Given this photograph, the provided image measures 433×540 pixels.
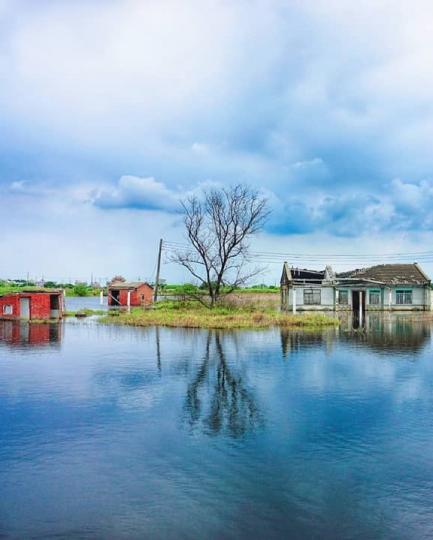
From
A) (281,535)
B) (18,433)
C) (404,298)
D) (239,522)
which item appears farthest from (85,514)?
(404,298)

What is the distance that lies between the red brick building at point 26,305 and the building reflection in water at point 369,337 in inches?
684

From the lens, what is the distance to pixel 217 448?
928cm

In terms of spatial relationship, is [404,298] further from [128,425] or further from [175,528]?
[175,528]

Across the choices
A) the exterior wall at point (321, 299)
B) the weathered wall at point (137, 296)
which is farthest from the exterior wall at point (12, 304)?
the exterior wall at point (321, 299)

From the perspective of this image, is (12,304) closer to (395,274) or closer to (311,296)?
(311,296)

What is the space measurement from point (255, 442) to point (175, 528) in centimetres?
335

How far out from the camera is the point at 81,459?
8828mm

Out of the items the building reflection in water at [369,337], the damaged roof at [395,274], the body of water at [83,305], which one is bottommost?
the building reflection in water at [369,337]

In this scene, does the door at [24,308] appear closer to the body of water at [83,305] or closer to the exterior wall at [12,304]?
the exterior wall at [12,304]

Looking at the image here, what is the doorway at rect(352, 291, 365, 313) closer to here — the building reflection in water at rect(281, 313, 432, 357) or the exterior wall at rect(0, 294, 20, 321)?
the building reflection in water at rect(281, 313, 432, 357)

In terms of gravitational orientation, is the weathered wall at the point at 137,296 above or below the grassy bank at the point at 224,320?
above

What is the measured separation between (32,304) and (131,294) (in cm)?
2280

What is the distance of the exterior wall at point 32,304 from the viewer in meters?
36.8

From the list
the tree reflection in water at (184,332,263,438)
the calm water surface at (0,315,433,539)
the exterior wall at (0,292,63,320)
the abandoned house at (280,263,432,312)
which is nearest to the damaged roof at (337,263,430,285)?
the abandoned house at (280,263,432,312)
